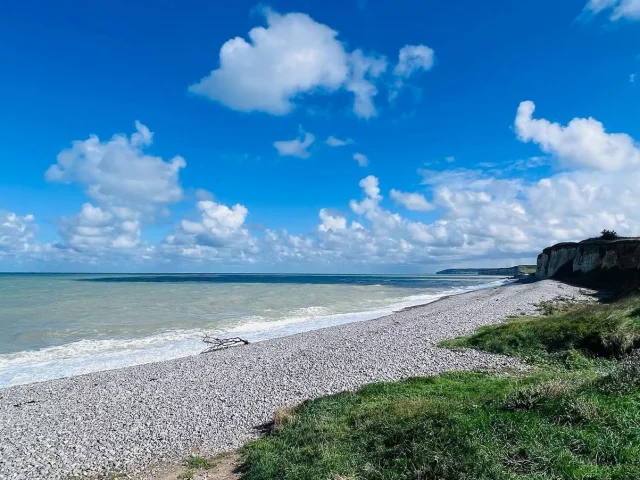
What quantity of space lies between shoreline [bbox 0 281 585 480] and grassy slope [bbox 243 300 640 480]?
246 cm

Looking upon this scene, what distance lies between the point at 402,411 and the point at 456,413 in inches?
56.2

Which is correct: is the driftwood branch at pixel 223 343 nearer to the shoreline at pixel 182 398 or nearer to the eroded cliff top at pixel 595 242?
the shoreline at pixel 182 398

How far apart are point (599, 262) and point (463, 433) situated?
6300 centimetres

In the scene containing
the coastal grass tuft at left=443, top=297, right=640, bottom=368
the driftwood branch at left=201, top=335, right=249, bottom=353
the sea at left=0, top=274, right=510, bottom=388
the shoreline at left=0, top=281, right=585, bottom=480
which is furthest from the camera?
the driftwood branch at left=201, top=335, right=249, bottom=353

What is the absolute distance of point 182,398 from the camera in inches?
587

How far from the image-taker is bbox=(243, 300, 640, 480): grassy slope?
6430 mm

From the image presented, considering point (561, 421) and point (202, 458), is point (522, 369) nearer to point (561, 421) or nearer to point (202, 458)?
point (561, 421)

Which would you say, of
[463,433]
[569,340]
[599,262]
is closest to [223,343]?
[569,340]

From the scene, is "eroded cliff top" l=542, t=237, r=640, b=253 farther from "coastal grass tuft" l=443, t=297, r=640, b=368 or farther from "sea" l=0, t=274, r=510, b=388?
"coastal grass tuft" l=443, t=297, r=640, b=368

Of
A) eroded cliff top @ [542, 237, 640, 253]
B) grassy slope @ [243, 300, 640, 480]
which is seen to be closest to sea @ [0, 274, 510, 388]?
grassy slope @ [243, 300, 640, 480]

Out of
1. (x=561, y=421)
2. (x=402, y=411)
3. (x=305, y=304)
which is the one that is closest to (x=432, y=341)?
(x=402, y=411)

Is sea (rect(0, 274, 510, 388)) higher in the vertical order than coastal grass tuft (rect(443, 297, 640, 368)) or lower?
lower

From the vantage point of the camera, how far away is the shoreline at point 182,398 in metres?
10.9

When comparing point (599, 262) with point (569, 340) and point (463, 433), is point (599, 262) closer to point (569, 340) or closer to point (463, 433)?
point (569, 340)
